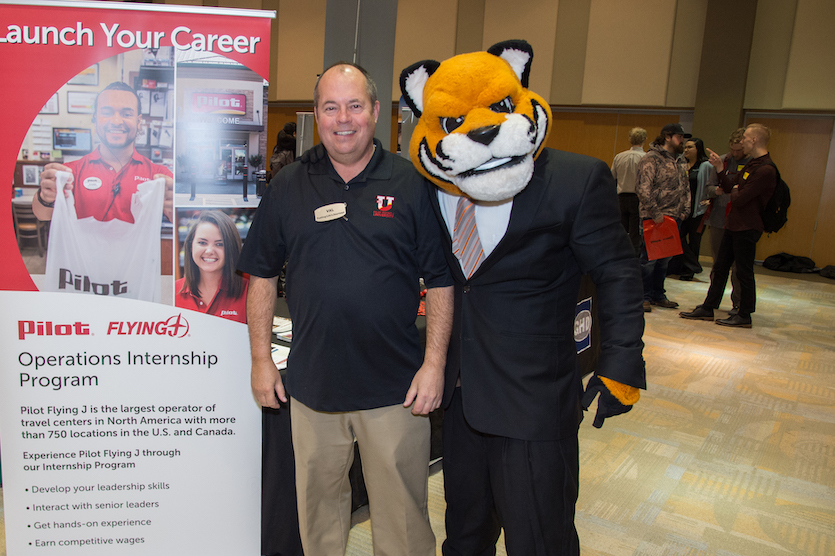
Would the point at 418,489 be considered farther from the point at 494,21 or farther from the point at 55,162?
the point at 494,21

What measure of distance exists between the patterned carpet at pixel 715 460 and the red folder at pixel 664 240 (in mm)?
855

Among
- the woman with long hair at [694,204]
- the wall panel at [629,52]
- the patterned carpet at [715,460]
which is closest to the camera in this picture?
the patterned carpet at [715,460]

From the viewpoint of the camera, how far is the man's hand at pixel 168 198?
1.74 metres

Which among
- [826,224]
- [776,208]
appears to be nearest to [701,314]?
[776,208]

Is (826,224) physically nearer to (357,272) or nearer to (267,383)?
(357,272)

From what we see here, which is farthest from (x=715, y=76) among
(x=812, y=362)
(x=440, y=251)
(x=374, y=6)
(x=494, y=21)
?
(x=440, y=251)

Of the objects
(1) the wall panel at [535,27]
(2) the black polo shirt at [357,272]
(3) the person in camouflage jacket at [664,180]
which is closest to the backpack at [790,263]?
(3) the person in camouflage jacket at [664,180]

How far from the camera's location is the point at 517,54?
136cm

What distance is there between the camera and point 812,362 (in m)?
4.40

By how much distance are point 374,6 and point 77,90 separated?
1897 mm

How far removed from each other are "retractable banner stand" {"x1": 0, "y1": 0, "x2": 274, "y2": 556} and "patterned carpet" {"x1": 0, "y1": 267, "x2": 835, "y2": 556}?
46 centimetres

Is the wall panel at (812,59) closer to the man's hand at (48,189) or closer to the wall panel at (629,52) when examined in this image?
the wall panel at (629,52)

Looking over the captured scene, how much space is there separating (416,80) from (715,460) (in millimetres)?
2505

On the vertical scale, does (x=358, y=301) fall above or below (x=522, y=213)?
below
